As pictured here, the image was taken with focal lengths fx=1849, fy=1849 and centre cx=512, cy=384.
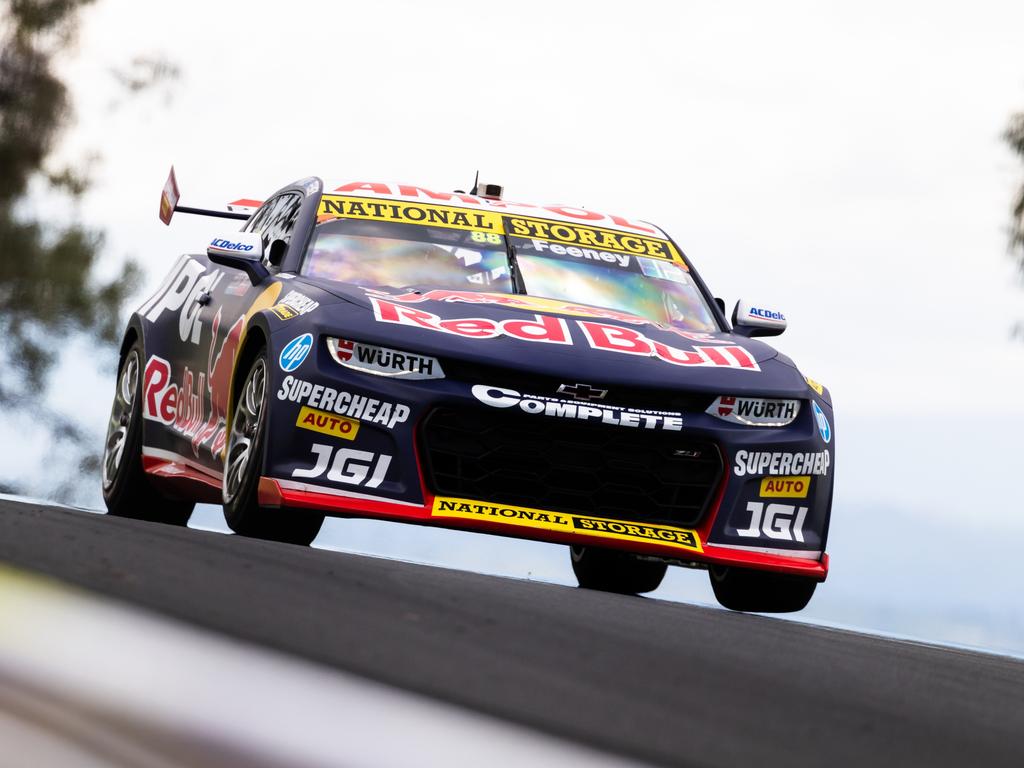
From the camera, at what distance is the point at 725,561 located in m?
7.12

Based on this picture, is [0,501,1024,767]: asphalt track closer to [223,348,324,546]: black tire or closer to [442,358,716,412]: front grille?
[223,348,324,546]: black tire

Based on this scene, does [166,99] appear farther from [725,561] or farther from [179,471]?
[725,561]

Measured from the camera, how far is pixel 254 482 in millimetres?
6957

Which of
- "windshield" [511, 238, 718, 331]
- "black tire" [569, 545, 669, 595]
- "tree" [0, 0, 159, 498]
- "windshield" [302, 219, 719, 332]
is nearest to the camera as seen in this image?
"windshield" [302, 219, 719, 332]

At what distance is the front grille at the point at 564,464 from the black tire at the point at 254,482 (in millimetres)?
588

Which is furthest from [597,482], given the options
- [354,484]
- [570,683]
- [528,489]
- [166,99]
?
[166,99]

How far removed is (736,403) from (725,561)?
0.61 meters

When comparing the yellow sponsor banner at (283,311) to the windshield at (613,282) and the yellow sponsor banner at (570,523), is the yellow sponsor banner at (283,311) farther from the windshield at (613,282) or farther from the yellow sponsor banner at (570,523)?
the windshield at (613,282)

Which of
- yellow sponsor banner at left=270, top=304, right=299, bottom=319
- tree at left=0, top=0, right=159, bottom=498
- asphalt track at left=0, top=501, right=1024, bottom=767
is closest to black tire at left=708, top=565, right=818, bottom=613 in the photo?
asphalt track at left=0, top=501, right=1024, bottom=767

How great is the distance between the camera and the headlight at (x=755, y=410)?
7.06 m

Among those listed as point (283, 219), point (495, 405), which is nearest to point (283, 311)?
point (495, 405)

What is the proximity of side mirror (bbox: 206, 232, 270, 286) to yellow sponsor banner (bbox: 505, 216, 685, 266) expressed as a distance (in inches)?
48.1

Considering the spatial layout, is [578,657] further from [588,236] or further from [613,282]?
[588,236]

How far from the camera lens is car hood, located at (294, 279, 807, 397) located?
268 inches
